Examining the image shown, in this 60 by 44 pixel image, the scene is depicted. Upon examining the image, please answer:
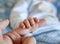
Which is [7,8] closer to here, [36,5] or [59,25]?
[36,5]

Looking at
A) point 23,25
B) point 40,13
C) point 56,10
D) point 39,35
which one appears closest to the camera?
point 23,25

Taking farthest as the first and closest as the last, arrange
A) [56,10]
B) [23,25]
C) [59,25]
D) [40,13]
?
[56,10], [40,13], [59,25], [23,25]

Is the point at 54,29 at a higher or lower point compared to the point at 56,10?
lower

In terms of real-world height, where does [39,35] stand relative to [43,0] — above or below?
below

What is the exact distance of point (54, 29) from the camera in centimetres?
95

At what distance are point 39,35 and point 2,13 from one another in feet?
1.73

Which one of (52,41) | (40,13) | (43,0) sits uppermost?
(43,0)

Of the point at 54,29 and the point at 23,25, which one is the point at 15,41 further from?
the point at 54,29

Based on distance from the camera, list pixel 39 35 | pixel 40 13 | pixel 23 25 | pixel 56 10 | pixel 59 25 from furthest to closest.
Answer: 1. pixel 56 10
2. pixel 40 13
3. pixel 59 25
4. pixel 39 35
5. pixel 23 25

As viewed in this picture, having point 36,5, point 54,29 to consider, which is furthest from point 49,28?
point 36,5

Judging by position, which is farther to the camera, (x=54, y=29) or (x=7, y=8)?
(x=7, y=8)

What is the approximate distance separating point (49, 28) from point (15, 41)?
27cm

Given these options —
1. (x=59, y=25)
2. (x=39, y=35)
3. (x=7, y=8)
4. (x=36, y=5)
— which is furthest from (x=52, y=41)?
(x=7, y=8)

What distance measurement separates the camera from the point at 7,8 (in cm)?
140
